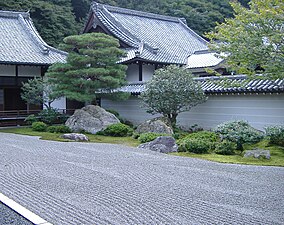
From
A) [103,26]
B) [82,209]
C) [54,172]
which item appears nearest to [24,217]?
[82,209]

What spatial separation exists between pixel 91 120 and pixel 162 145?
600 cm

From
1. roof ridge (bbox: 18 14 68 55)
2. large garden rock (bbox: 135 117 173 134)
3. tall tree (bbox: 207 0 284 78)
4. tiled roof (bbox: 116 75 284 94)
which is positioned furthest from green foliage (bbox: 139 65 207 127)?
roof ridge (bbox: 18 14 68 55)

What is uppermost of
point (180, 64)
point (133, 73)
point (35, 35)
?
point (35, 35)

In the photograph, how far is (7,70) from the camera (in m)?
23.1

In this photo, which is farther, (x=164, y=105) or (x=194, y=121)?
(x=194, y=121)

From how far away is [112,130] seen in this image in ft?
56.7

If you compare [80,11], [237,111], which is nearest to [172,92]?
[237,111]

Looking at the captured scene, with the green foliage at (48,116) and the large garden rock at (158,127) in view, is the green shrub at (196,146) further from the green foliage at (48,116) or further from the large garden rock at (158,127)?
the green foliage at (48,116)

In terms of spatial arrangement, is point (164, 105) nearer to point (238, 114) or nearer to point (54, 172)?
point (238, 114)

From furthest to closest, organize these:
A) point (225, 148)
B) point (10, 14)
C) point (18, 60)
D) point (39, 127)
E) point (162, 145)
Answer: point (10, 14), point (18, 60), point (39, 127), point (162, 145), point (225, 148)

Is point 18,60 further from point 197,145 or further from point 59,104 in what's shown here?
point 197,145

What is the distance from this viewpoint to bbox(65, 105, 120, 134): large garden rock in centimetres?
1808

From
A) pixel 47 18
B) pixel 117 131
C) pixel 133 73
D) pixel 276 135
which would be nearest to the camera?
pixel 276 135

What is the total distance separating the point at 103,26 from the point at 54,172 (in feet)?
65.6
